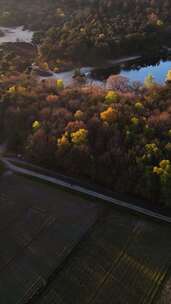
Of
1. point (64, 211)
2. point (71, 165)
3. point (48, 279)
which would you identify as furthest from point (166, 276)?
point (71, 165)

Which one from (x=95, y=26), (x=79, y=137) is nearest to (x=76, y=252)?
(x=79, y=137)

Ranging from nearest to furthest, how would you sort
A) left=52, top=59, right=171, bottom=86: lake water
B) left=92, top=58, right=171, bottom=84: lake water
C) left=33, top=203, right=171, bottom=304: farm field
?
left=33, top=203, right=171, bottom=304: farm field, left=52, top=59, right=171, bottom=86: lake water, left=92, top=58, right=171, bottom=84: lake water

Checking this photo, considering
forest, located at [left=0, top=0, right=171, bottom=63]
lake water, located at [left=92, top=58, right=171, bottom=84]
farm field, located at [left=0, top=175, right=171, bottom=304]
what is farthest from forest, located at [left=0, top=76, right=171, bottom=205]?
forest, located at [left=0, top=0, right=171, bottom=63]

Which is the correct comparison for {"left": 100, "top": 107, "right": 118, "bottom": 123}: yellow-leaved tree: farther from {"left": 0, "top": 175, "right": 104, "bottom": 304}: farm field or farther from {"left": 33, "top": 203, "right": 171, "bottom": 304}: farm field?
{"left": 33, "top": 203, "right": 171, "bottom": 304}: farm field

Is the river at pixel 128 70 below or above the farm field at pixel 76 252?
above

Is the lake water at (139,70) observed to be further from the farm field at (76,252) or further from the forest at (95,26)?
the farm field at (76,252)

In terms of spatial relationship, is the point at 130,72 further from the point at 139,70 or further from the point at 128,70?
the point at 139,70

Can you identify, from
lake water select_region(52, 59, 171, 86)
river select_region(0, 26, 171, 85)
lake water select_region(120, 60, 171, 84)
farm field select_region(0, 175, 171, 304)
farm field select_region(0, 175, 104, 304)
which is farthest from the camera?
lake water select_region(120, 60, 171, 84)

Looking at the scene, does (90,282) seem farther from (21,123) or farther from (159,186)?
(21,123)

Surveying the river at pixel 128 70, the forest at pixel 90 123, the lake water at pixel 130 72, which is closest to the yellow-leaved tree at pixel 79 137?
the forest at pixel 90 123
